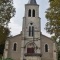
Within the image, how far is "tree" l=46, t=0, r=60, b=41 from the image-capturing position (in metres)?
12.9

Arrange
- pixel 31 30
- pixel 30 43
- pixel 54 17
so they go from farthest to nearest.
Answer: pixel 31 30
pixel 30 43
pixel 54 17

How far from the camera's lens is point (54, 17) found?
516 inches

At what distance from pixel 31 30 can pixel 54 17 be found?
26.4 m

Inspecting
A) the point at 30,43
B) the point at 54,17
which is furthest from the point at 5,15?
the point at 30,43

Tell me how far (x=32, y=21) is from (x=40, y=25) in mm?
2099

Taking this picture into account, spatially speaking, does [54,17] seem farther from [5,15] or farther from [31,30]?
[31,30]

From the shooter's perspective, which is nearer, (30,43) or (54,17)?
(54,17)

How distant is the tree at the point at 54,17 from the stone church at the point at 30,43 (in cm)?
2322

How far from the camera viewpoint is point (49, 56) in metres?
37.4

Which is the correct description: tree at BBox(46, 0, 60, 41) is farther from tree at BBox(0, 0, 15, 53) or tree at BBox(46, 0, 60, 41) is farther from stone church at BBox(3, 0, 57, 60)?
stone church at BBox(3, 0, 57, 60)

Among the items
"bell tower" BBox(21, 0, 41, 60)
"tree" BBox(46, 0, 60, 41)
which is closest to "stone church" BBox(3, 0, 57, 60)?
"bell tower" BBox(21, 0, 41, 60)

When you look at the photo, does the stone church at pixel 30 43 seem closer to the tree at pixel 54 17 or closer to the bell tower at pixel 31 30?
the bell tower at pixel 31 30

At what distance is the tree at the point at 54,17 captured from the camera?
12.9 meters

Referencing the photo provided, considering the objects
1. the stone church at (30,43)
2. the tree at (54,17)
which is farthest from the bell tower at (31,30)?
the tree at (54,17)
